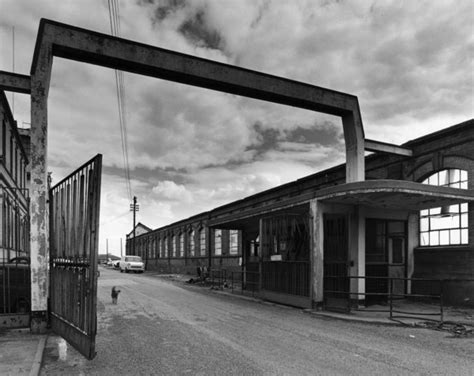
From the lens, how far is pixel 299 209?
50.9ft

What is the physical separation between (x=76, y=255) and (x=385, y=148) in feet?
41.8

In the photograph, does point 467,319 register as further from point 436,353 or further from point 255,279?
point 255,279

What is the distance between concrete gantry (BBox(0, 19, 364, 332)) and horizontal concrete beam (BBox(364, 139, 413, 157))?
870 mm

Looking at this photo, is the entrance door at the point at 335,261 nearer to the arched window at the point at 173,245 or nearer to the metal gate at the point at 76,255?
the metal gate at the point at 76,255

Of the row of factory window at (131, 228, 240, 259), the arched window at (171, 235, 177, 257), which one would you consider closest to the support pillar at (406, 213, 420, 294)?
the row of factory window at (131, 228, 240, 259)

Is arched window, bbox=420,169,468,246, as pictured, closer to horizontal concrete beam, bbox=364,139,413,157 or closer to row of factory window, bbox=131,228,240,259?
horizontal concrete beam, bbox=364,139,413,157

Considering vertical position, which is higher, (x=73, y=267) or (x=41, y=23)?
(x=41, y=23)

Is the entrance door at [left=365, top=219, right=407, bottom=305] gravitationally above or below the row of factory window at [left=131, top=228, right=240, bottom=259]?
above

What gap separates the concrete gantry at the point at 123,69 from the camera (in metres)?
9.58

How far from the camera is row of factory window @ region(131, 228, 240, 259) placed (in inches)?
1339

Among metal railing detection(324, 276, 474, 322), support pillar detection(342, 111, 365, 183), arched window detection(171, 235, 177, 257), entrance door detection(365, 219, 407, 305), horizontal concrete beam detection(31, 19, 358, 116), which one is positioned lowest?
arched window detection(171, 235, 177, 257)

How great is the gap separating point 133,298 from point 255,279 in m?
6.27

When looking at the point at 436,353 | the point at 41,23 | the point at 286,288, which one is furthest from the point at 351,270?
the point at 41,23

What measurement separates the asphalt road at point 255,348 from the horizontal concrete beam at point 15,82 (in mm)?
5680
